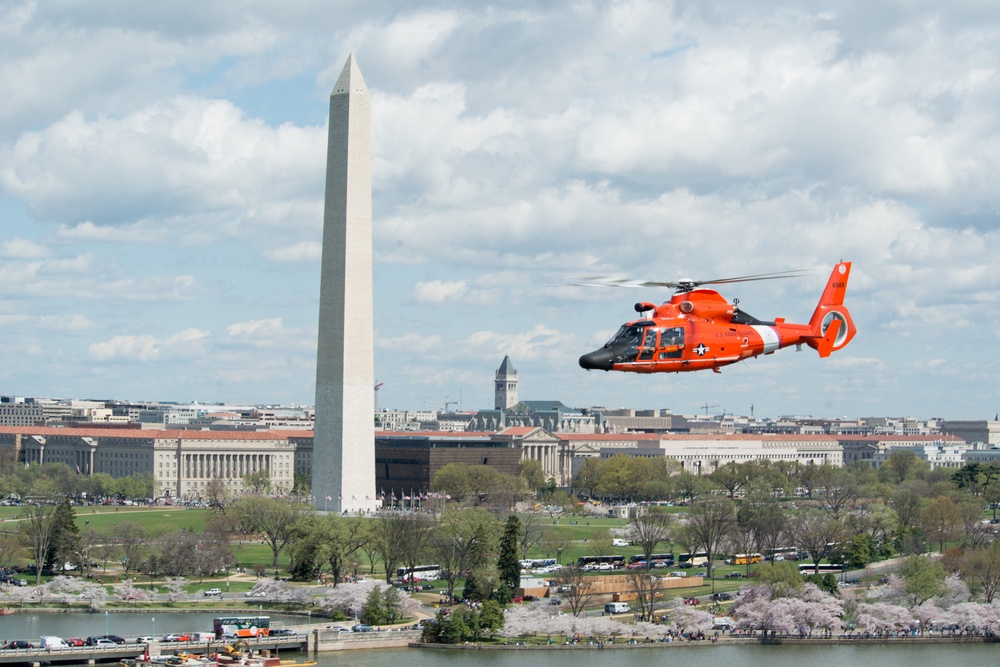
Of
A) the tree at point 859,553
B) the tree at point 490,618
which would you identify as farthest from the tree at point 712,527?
the tree at point 490,618

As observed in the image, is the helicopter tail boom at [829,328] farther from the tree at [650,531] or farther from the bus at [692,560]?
the bus at [692,560]

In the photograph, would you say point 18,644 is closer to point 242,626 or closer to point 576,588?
point 242,626

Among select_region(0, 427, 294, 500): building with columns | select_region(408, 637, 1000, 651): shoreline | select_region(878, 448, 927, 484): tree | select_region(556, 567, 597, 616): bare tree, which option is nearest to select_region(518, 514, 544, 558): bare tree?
select_region(556, 567, 597, 616): bare tree

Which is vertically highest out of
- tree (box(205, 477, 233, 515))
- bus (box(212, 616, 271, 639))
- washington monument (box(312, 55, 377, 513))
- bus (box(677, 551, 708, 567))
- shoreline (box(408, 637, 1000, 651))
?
washington monument (box(312, 55, 377, 513))

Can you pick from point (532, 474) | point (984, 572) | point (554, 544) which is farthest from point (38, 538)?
point (532, 474)

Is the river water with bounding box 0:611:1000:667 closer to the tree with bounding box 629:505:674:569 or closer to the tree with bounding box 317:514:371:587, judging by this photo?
the tree with bounding box 317:514:371:587

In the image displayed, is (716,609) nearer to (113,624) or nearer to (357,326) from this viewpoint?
(113,624)

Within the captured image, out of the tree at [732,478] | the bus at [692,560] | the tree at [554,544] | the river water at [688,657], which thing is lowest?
the river water at [688,657]
